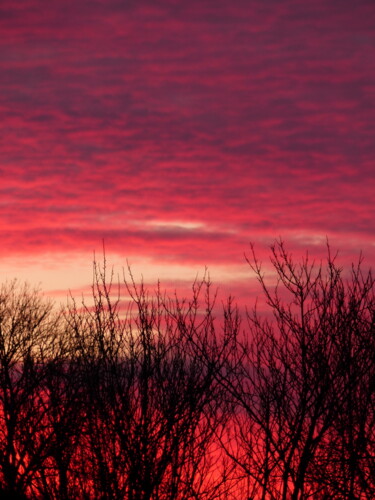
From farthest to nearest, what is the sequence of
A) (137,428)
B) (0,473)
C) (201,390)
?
(0,473)
(201,390)
(137,428)

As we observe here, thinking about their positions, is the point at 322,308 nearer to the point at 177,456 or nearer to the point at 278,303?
the point at 278,303

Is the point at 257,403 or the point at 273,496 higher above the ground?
the point at 257,403

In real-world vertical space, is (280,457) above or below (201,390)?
below

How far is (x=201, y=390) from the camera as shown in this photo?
1950 cm

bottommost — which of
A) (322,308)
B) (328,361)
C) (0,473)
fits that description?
(0,473)

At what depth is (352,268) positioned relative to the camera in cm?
1970

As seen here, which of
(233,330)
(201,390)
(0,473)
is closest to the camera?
(201,390)

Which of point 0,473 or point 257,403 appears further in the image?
point 0,473

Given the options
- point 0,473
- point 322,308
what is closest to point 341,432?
point 322,308

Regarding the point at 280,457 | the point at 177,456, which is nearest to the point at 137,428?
the point at 177,456

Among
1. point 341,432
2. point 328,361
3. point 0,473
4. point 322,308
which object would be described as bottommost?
point 0,473

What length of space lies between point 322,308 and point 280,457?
375 centimetres

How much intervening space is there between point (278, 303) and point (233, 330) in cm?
146

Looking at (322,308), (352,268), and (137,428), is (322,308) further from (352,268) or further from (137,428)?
(137,428)
